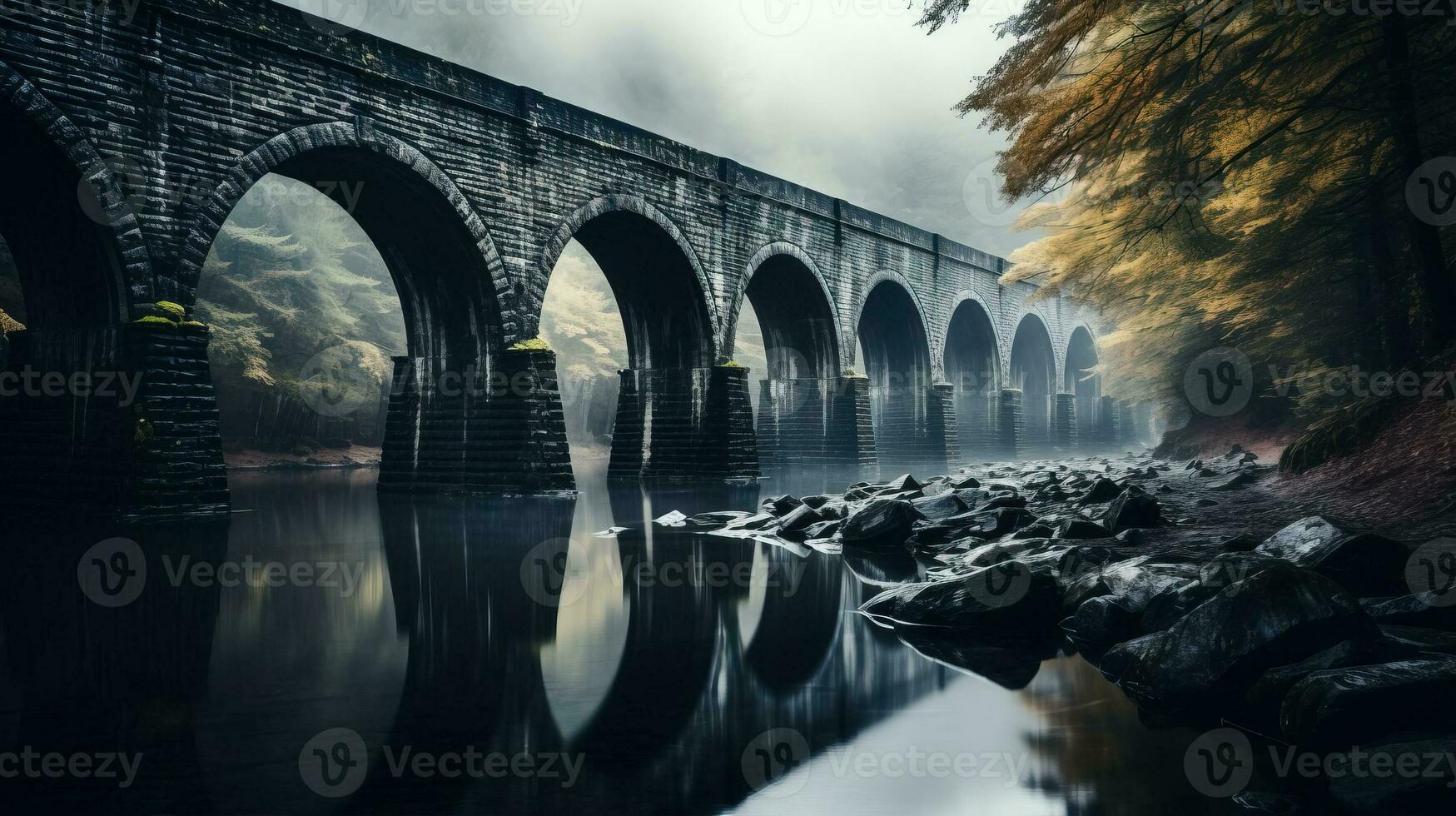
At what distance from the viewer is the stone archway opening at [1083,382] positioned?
1788 inches

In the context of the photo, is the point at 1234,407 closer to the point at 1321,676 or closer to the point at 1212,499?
the point at 1212,499

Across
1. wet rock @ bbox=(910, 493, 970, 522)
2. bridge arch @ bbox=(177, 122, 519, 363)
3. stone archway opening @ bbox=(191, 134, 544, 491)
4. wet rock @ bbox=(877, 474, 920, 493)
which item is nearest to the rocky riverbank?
wet rock @ bbox=(910, 493, 970, 522)

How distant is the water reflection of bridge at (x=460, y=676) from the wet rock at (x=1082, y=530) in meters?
1.84

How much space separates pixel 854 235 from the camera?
2516 cm

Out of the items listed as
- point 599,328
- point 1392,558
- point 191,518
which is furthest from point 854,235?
point 599,328

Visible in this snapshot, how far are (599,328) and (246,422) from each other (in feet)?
73.5

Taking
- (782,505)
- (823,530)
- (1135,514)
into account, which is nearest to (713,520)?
(782,505)

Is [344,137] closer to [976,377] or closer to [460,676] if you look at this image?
[460,676]

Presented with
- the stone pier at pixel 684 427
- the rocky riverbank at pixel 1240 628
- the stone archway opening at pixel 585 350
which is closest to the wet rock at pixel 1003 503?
the rocky riverbank at pixel 1240 628

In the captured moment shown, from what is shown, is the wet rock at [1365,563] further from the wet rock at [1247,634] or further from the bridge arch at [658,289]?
the bridge arch at [658,289]

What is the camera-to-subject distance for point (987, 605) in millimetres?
5176

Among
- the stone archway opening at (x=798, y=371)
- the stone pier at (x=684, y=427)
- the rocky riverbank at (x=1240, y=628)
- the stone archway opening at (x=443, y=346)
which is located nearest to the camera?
the rocky riverbank at (x=1240, y=628)

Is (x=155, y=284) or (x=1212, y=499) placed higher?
(x=155, y=284)

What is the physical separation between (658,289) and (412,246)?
231 inches
